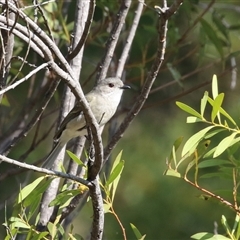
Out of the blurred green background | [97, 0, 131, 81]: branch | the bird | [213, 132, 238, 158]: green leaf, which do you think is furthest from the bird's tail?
the blurred green background

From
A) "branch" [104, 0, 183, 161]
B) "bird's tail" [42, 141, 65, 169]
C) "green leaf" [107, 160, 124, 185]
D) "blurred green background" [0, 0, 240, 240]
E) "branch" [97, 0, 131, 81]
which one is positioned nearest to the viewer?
"branch" [104, 0, 183, 161]

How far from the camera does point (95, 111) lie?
4355 mm

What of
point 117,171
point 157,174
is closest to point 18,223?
point 117,171

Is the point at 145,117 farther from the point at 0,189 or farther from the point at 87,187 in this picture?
the point at 87,187

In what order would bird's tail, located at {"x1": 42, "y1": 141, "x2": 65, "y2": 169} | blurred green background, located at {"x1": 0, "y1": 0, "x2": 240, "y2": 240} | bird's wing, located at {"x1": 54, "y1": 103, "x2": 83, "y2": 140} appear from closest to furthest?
bird's wing, located at {"x1": 54, "y1": 103, "x2": 83, "y2": 140} → bird's tail, located at {"x1": 42, "y1": 141, "x2": 65, "y2": 169} → blurred green background, located at {"x1": 0, "y1": 0, "x2": 240, "y2": 240}

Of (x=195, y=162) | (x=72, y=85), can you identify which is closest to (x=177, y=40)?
(x=195, y=162)

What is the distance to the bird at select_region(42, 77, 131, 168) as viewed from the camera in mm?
3777

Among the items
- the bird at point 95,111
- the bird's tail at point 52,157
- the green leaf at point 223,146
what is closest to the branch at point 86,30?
the bird at point 95,111

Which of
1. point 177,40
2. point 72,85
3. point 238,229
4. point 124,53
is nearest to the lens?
point 72,85

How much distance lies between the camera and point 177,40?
4.56m

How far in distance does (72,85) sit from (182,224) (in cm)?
428

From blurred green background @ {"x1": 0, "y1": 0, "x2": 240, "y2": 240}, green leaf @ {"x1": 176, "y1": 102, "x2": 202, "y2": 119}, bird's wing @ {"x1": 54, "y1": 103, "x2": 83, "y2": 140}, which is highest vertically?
green leaf @ {"x1": 176, "y1": 102, "x2": 202, "y2": 119}

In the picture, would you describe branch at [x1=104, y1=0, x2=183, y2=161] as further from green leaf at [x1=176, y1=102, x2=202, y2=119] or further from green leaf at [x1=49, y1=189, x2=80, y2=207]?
green leaf at [x1=49, y1=189, x2=80, y2=207]

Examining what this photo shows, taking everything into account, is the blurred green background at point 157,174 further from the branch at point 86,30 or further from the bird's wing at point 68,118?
the branch at point 86,30
